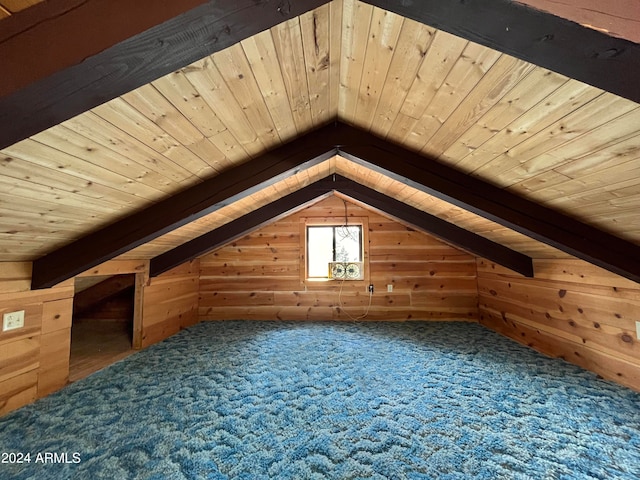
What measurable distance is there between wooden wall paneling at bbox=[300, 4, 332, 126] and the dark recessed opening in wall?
298 centimetres

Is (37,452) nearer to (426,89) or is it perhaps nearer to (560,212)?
(426,89)

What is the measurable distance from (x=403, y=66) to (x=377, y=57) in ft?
0.38

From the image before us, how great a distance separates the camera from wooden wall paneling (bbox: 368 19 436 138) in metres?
0.92

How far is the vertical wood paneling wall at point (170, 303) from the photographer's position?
2992 millimetres

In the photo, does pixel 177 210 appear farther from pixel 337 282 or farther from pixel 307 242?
pixel 337 282

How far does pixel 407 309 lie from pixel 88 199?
385 centimetres

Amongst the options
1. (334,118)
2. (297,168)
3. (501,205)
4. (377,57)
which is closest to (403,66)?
(377,57)

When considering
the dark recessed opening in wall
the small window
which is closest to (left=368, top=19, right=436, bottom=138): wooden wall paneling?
the small window

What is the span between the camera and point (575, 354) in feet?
7.63

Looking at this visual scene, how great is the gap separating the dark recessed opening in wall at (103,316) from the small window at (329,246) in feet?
7.96

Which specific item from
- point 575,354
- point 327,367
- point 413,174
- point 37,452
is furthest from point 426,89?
point 575,354

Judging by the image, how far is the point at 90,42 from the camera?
589mm

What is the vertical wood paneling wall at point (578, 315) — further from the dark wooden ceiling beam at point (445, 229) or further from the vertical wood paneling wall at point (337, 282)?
the vertical wood paneling wall at point (337, 282)

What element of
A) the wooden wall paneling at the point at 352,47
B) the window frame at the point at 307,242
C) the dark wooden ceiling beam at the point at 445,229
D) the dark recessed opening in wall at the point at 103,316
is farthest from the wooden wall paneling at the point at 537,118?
the dark recessed opening in wall at the point at 103,316
